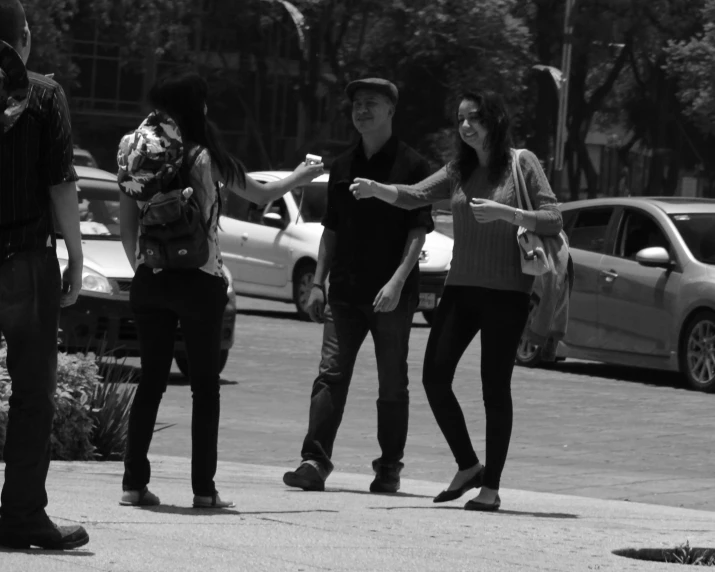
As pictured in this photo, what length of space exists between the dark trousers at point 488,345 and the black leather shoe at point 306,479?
2.09ft

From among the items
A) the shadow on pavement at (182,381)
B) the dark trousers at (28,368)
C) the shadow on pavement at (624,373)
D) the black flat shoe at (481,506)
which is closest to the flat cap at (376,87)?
the black flat shoe at (481,506)

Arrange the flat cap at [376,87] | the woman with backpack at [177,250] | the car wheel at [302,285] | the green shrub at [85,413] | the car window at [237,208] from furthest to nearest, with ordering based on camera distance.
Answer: the car window at [237,208] → the car wheel at [302,285] → the green shrub at [85,413] → the flat cap at [376,87] → the woman with backpack at [177,250]

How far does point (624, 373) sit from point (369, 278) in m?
8.09

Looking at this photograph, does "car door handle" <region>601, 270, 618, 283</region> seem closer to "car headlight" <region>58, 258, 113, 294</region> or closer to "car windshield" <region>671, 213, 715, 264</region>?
"car windshield" <region>671, 213, 715, 264</region>

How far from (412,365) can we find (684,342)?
2742 mm

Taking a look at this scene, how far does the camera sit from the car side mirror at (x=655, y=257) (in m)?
14.1

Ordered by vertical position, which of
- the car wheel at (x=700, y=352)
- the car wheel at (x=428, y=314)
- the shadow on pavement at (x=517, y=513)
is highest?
the shadow on pavement at (x=517, y=513)

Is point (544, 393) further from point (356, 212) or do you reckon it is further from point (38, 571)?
point (38, 571)

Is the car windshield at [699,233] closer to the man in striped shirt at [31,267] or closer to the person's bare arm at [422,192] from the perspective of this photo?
the person's bare arm at [422,192]

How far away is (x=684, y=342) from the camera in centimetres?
1398

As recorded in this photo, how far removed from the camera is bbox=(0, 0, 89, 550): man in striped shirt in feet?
17.6

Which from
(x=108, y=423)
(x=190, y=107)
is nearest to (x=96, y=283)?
(x=108, y=423)

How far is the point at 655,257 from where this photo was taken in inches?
555

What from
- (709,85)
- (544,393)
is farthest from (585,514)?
(709,85)
